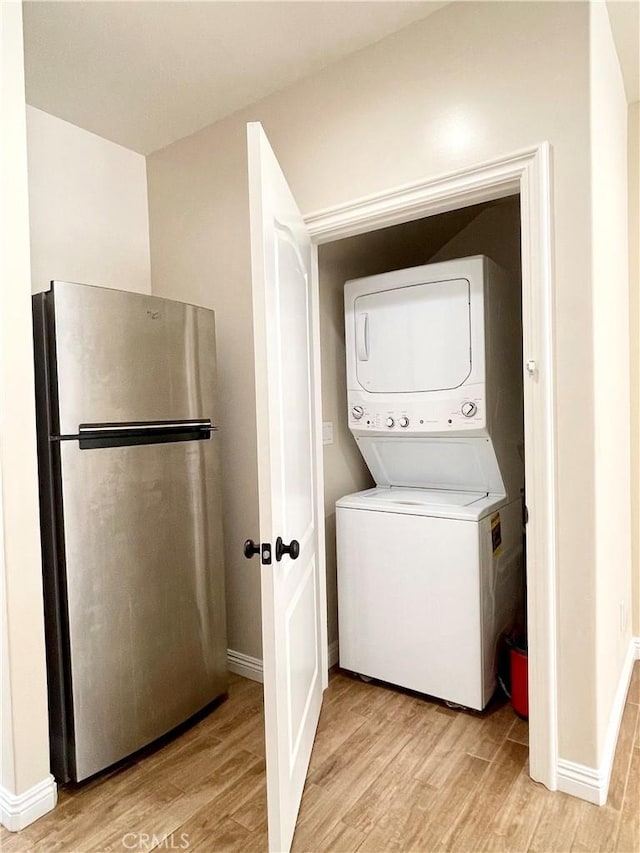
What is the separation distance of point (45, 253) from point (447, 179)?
5.77ft

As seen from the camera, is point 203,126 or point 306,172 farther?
point 203,126

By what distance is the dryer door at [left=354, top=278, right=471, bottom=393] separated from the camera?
2.33 m

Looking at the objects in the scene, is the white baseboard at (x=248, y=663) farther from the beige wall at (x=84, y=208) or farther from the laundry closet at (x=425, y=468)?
the beige wall at (x=84, y=208)

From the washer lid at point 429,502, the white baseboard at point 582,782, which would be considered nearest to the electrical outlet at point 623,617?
the washer lid at point 429,502

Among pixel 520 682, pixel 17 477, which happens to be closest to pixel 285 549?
pixel 17 477

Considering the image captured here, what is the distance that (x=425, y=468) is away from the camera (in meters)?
2.65

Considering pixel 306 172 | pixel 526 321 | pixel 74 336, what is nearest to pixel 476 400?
pixel 526 321

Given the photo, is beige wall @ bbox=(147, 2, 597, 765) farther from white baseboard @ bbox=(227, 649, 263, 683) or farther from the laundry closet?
the laundry closet

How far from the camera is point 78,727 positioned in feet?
5.95

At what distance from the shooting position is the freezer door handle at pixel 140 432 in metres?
1.87

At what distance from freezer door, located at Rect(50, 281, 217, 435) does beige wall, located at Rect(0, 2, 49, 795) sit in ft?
0.37

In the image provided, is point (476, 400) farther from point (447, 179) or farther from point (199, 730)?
point (199, 730)

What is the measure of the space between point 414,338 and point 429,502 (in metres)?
0.72

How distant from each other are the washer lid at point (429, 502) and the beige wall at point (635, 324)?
706mm
